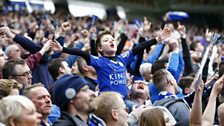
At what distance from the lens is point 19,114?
15.9 feet

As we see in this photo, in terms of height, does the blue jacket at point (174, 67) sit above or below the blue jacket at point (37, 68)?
below

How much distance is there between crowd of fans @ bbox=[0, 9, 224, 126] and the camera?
212 inches

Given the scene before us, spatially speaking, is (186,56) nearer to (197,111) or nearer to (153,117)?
(153,117)

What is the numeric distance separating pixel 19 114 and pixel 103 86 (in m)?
3.40

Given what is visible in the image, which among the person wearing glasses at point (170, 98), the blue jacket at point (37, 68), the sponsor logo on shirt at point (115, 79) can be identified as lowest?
the person wearing glasses at point (170, 98)

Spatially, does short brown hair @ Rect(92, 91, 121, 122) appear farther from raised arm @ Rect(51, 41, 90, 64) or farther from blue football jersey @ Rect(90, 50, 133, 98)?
blue football jersey @ Rect(90, 50, 133, 98)

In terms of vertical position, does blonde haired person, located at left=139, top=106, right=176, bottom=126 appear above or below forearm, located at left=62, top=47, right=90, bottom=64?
below

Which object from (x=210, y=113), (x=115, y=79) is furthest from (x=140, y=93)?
(x=210, y=113)

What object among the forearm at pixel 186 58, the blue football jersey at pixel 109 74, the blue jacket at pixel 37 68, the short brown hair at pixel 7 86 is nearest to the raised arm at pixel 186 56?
the forearm at pixel 186 58

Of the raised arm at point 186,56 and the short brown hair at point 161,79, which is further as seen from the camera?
the raised arm at point 186,56

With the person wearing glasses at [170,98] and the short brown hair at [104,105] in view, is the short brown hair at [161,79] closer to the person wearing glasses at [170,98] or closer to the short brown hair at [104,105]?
the person wearing glasses at [170,98]

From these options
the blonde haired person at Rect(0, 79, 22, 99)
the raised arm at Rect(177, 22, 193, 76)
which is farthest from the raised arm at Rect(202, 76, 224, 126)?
the raised arm at Rect(177, 22, 193, 76)

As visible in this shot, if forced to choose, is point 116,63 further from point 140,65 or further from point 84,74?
point 140,65

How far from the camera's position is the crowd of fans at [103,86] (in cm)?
538
